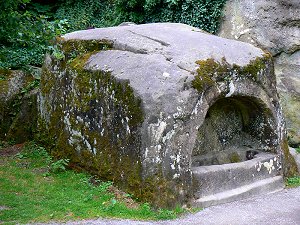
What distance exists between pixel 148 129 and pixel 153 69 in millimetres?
1047

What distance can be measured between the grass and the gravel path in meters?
0.21

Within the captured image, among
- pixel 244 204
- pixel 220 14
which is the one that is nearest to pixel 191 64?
pixel 244 204

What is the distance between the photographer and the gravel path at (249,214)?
6.29 metres

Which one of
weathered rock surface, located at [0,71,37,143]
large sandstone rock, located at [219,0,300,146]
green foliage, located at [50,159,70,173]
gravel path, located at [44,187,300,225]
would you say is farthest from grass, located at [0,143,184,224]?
large sandstone rock, located at [219,0,300,146]

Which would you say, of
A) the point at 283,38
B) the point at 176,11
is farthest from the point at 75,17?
the point at 283,38

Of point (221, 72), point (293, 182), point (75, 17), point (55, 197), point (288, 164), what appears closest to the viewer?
point (55, 197)

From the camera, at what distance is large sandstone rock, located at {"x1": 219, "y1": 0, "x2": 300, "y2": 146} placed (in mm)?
11688

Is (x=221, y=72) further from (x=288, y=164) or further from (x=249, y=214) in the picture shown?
(x=288, y=164)

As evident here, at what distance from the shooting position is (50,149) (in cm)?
948

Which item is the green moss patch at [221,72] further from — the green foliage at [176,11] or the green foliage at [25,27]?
the green foliage at [176,11]

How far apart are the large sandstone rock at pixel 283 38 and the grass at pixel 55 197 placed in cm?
634

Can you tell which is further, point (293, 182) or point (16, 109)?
point (16, 109)

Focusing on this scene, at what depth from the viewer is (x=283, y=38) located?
1184 cm

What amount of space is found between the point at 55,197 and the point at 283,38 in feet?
25.8
